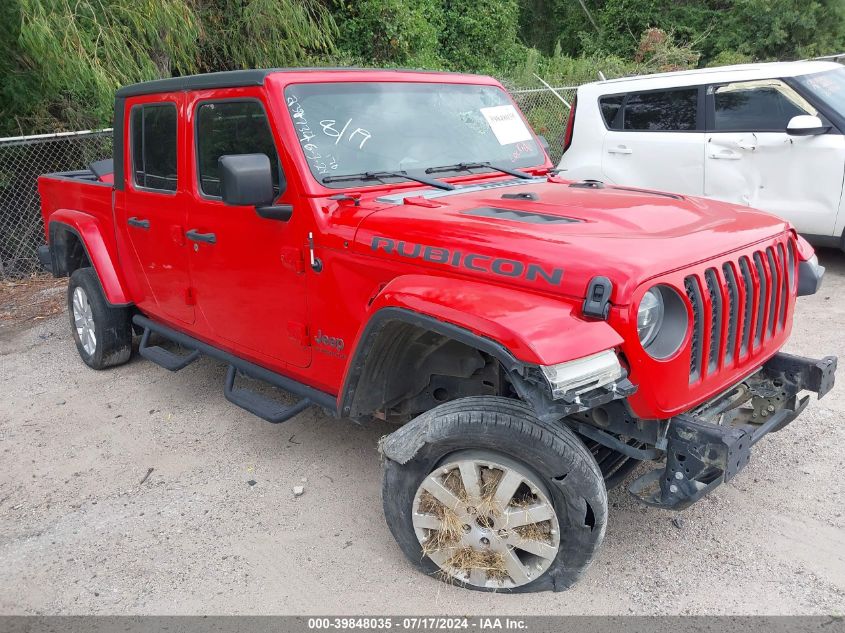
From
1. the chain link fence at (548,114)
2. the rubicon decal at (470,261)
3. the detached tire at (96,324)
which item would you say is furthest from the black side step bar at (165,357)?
the chain link fence at (548,114)

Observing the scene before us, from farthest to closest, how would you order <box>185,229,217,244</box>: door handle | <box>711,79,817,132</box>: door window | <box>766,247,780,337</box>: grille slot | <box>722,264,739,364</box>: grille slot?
<box>711,79,817,132</box>: door window → <box>185,229,217,244</box>: door handle → <box>766,247,780,337</box>: grille slot → <box>722,264,739,364</box>: grille slot

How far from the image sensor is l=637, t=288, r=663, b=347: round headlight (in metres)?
2.56

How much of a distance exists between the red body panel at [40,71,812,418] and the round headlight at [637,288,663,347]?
8cm

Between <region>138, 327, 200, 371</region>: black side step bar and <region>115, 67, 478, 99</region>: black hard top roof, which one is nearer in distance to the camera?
<region>115, 67, 478, 99</region>: black hard top roof

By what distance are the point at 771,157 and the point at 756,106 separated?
1.77 ft

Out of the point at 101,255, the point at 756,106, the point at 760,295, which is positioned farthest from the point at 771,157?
the point at 101,255

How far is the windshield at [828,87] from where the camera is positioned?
6453mm

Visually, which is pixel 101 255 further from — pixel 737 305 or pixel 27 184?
pixel 27 184

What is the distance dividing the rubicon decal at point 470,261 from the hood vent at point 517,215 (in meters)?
0.30

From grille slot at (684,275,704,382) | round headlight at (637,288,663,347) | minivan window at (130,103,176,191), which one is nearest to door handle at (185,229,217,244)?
minivan window at (130,103,176,191)

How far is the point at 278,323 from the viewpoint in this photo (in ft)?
12.2

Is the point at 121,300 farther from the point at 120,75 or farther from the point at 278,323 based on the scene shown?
the point at 120,75

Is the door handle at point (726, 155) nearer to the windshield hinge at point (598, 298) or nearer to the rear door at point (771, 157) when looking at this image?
the rear door at point (771, 157)

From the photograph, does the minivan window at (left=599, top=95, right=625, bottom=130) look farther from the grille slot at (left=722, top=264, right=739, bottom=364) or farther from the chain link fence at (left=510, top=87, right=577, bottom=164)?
the grille slot at (left=722, top=264, right=739, bottom=364)
